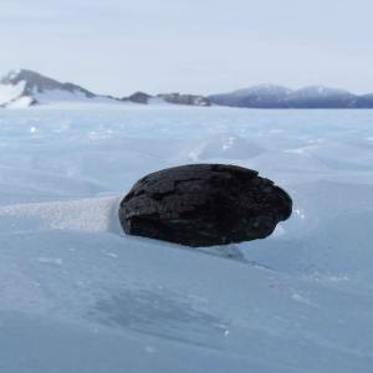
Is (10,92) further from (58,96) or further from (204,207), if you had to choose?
(204,207)

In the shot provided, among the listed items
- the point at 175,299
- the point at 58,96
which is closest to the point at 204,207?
the point at 175,299

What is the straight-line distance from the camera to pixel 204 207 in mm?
5293

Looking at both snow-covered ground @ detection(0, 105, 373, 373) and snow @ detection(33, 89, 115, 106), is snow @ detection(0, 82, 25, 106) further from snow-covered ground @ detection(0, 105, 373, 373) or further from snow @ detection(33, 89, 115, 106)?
snow-covered ground @ detection(0, 105, 373, 373)

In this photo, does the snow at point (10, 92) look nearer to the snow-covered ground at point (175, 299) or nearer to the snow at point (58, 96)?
the snow at point (58, 96)

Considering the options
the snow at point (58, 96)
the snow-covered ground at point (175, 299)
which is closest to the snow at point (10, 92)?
the snow at point (58, 96)

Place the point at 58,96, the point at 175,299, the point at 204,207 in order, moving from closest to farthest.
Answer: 1. the point at 175,299
2. the point at 204,207
3. the point at 58,96

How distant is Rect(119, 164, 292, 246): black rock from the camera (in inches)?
208

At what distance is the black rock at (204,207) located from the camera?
17.3ft

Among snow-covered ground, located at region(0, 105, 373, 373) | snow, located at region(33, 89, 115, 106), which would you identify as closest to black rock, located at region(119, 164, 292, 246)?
snow-covered ground, located at region(0, 105, 373, 373)

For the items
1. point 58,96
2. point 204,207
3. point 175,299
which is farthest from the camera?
point 58,96

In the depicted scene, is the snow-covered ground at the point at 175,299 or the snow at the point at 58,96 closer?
the snow-covered ground at the point at 175,299

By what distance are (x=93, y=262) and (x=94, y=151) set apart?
12229mm

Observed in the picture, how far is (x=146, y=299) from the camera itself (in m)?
3.24

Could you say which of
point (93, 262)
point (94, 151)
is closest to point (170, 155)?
point (94, 151)
